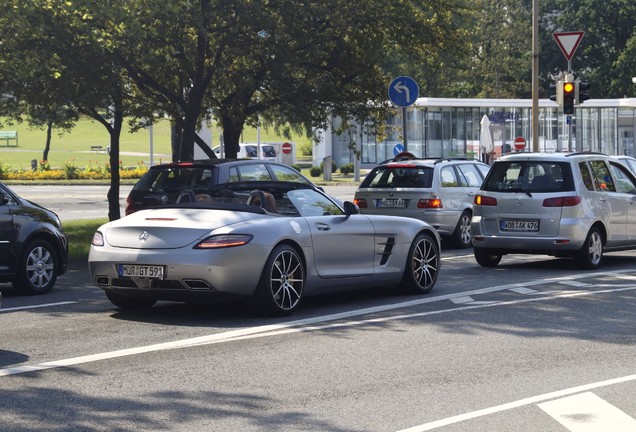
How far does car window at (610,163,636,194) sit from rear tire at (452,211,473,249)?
393 cm

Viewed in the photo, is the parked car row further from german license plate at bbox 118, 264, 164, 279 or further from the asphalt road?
the asphalt road

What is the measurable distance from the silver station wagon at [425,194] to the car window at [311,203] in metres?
8.34

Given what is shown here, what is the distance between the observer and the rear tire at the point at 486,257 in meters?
17.6

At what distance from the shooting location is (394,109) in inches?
1087

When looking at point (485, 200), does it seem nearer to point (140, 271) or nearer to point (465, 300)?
point (465, 300)

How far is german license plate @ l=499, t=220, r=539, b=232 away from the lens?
55.6 feet

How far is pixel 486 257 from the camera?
Result: 698 inches

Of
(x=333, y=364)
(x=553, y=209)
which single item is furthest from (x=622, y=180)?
(x=333, y=364)

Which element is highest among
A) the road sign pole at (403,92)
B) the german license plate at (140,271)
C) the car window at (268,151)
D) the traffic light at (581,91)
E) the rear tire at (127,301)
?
the traffic light at (581,91)

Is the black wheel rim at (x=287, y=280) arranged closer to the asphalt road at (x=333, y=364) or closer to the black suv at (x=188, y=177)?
the asphalt road at (x=333, y=364)

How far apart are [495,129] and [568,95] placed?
42.1 metres

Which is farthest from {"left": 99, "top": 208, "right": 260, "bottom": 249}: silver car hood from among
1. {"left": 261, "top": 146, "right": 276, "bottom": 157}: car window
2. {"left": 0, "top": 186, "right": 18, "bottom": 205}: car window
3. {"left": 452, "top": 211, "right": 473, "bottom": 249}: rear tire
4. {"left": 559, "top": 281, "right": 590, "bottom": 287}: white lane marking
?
{"left": 261, "top": 146, "right": 276, "bottom": 157}: car window

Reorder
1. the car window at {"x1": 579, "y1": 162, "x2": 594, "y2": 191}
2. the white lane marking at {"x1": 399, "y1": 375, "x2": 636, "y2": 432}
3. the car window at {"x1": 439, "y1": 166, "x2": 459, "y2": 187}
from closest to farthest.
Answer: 1. the white lane marking at {"x1": 399, "y1": 375, "x2": 636, "y2": 432}
2. the car window at {"x1": 579, "y1": 162, "x2": 594, "y2": 191}
3. the car window at {"x1": 439, "y1": 166, "x2": 459, "y2": 187}

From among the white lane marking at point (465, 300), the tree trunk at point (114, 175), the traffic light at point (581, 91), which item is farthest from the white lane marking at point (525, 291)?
the traffic light at point (581, 91)
